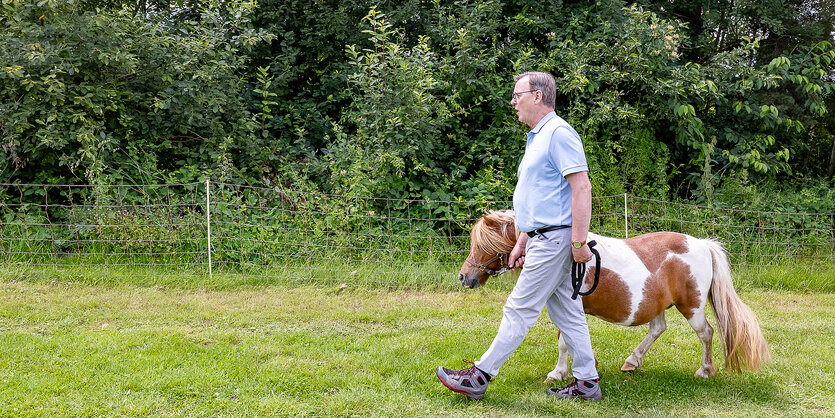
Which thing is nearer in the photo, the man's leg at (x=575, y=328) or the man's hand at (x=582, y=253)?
the man's hand at (x=582, y=253)

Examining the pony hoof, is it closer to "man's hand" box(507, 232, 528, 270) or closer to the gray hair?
"man's hand" box(507, 232, 528, 270)

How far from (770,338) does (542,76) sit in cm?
316

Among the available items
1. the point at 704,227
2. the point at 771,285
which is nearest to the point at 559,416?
the point at 771,285

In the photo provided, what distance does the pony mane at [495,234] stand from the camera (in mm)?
3727

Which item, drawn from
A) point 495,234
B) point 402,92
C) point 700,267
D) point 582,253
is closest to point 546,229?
point 582,253

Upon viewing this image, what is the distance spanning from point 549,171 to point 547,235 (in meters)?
0.35

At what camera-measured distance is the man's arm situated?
10.4 feet

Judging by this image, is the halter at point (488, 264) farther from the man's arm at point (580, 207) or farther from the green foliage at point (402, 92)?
the green foliage at point (402, 92)

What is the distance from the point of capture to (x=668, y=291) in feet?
12.5

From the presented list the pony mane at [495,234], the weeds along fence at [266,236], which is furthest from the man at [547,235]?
the weeds along fence at [266,236]

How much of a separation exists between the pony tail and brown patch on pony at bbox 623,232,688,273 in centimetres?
21

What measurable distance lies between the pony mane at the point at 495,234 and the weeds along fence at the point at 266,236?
2.70 meters

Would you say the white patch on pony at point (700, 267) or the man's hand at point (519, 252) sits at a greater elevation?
the man's hand at point (519, 252)

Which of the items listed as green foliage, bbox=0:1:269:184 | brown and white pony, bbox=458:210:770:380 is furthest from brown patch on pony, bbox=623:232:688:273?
green foliage, bbox=0:1:269:184
